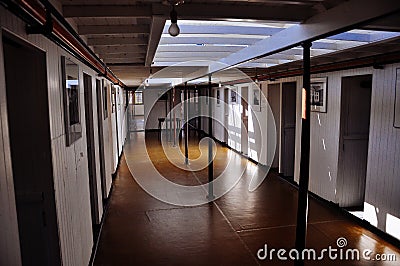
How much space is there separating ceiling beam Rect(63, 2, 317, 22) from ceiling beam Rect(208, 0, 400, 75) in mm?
125

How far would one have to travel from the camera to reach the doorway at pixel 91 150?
3.68 meters

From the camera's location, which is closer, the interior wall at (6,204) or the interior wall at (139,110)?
the interior wall at (6,204)

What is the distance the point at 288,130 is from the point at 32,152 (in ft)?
19.1

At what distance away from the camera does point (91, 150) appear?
393 cm

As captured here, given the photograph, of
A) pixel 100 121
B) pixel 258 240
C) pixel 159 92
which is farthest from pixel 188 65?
→ pixel 159 92

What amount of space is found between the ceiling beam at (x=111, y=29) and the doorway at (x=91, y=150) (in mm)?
1052

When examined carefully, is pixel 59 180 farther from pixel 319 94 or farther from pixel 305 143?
pixel 319 94

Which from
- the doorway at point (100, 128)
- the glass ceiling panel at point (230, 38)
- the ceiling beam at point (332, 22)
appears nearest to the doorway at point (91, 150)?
the doorway at point (100, 128)

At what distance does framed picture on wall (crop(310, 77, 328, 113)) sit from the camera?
5.04m

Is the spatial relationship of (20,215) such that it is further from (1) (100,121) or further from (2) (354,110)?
(2) (354,110)

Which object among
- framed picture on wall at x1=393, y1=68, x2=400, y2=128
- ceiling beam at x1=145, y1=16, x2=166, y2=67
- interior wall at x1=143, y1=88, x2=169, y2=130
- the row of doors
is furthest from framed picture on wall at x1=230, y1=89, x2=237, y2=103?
the row of doors

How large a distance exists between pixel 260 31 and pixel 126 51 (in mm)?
1660

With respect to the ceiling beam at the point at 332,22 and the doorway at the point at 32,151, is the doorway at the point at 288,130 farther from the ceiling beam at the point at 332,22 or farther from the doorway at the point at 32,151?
the doorway at the point at 32,151

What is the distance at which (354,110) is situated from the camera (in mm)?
4750
